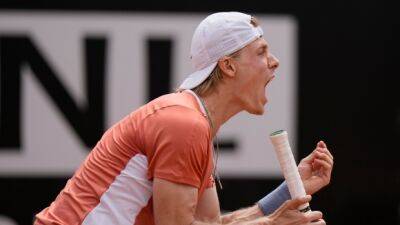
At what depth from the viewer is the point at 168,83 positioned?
4.62m

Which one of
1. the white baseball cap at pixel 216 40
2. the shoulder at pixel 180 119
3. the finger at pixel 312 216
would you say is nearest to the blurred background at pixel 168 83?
the white baseball cap at pixel 216 40

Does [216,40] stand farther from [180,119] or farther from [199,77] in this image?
[180,119]

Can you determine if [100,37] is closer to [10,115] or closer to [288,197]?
[10,115]

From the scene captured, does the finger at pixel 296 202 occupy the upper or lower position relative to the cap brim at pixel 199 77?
lower

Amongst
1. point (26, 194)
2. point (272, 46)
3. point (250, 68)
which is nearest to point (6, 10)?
point (26, 194)

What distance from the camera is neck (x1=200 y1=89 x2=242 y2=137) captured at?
264 cm

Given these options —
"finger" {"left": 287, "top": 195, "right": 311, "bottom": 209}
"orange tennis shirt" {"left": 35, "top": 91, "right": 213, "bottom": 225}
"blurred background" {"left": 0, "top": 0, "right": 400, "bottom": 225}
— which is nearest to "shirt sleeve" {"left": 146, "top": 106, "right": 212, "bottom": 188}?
"orange tennis shirt" {"left": 35, "top": 91, "right": 213, "bottom": 225}

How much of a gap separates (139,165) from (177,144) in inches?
6.8

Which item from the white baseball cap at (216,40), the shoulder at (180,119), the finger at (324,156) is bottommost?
the finger at (324,156)

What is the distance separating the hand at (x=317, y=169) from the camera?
2844mm

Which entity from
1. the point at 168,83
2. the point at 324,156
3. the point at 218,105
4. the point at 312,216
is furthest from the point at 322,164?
the point at 168,83

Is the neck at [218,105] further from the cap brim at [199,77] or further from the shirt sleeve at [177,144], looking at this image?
the shirt sleeve at [177,144]

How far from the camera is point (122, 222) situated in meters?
2.51

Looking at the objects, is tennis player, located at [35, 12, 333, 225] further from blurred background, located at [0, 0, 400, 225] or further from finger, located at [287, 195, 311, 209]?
blurred background, located at [0, 0, 400, 225]
